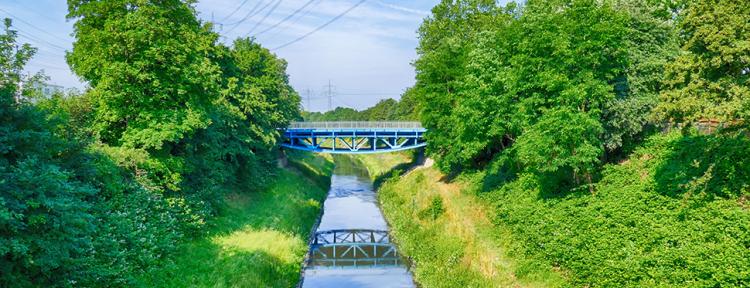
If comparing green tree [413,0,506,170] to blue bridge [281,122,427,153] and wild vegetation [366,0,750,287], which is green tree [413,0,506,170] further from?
blue bridge [281,122,427,153]

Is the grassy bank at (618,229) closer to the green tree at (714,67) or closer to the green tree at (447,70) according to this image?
the green tree at (714,67)

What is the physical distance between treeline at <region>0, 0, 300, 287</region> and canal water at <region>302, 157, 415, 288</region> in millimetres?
7765

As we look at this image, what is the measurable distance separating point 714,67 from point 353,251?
2401 centimetres

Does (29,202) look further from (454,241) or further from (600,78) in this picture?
(600,78)

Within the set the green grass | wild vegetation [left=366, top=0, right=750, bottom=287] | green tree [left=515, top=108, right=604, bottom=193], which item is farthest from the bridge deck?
green tree [left=515, top=108, right=604, bottom=193]

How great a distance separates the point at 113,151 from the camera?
22.6m

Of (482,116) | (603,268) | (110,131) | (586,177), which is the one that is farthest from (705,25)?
(110,131)

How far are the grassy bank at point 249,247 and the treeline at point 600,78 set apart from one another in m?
14.3

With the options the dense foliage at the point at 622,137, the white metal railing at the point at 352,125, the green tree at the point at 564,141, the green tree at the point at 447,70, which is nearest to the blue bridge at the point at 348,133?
the white metal railing at the point at 352,125

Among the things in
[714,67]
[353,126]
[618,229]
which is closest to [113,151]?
[618,229]

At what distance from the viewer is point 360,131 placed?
192 feet

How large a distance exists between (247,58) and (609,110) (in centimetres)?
Result: 3376

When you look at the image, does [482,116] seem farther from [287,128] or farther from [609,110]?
[287,128]

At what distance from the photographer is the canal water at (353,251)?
26.6 metres
